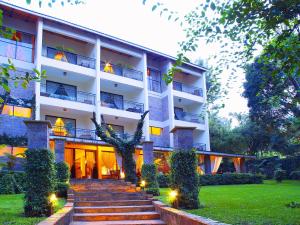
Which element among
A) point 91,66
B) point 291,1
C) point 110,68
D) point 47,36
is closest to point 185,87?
point 110,68

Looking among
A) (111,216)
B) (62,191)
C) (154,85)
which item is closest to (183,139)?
(111,216)

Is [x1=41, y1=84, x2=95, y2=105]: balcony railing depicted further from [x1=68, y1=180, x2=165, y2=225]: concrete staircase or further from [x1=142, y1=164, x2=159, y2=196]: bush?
[x1=68, y1=180, x2=165, y2=225]: concrete staircase

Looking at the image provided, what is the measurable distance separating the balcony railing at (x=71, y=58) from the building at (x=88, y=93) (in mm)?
73

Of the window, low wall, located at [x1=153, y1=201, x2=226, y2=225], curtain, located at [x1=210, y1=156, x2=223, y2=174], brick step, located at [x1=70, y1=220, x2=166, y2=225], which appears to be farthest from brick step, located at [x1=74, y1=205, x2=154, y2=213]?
curtain, located at [x1=210, y1=156, x2=223, y2=174]

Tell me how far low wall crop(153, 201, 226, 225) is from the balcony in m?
16.3

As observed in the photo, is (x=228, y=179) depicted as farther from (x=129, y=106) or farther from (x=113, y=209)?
(x=113, y=209)

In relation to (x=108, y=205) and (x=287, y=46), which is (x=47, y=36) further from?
(x=287, y=46)

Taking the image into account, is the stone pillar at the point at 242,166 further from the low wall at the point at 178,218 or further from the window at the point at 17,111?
the low wall at the point at 178,218

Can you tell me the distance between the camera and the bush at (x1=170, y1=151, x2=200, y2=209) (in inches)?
360

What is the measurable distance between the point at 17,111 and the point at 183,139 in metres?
14.4

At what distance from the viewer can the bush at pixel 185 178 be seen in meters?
9.16

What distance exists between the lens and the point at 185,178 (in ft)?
30.9

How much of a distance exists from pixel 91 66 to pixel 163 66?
7.73 metres

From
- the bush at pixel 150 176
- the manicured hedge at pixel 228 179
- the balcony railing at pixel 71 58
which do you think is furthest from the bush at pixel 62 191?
the balcony railing at pixel 71 58
